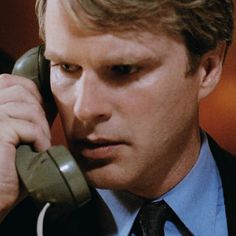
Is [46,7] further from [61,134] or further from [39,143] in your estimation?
[61,134]

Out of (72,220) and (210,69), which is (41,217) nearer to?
(72,220)

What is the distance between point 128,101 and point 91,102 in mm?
73

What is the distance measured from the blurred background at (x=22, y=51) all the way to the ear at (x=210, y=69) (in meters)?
0.29

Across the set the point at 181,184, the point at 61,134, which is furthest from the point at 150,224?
the point at 61,134

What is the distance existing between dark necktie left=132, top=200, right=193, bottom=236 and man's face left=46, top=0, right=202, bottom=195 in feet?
0.31

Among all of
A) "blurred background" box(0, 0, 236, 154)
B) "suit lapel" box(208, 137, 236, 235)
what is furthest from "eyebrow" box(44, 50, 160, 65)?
"blurred background" box(0, 0, 236, 154)

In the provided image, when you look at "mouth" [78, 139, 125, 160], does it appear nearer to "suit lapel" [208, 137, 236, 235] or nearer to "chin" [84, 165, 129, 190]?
"chin" [84, 165, 129, 190]

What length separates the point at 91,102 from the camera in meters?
0.91

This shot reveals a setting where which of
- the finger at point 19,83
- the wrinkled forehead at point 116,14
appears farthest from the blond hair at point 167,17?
the finger at point 19,83

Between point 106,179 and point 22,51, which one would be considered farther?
point 22,51

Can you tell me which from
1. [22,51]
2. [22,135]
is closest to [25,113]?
[22,135]

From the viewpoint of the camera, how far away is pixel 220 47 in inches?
42.9

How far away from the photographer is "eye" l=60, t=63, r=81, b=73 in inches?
38.1

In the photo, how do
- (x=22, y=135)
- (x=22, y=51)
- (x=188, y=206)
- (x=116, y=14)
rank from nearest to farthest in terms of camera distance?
(x=116, y=14) < (x=22, y=135) < (x=188, y=206) < (x=22, y=51)
